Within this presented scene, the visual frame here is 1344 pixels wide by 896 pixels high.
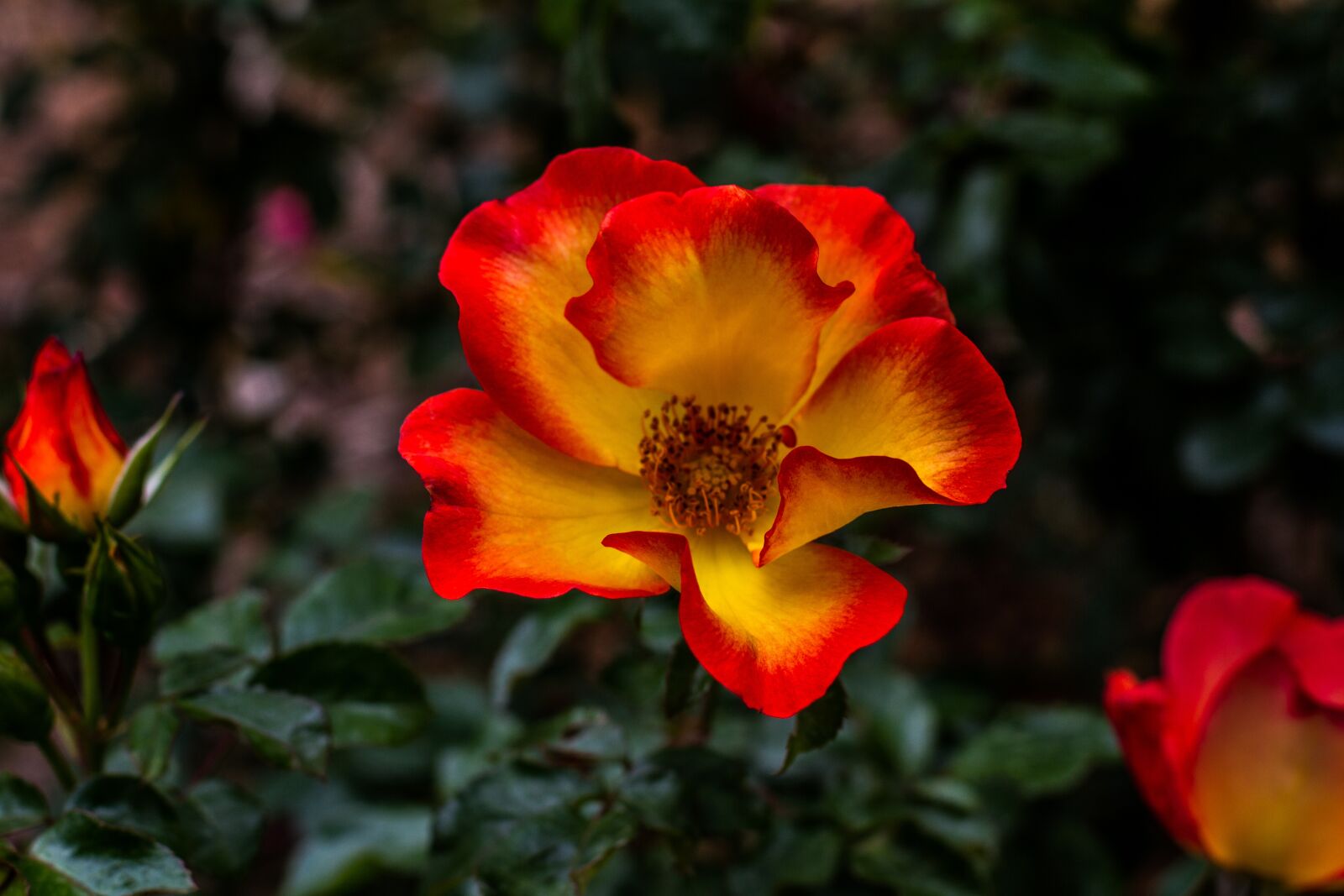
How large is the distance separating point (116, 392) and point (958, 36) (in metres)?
1.20

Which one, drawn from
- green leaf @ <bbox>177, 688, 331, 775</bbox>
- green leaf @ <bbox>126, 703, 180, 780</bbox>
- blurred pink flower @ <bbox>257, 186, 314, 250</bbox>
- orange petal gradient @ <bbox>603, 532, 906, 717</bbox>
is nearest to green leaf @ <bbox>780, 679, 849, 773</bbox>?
orange petal gradient @ <bbox>603, 532, 906, 717</bbox>

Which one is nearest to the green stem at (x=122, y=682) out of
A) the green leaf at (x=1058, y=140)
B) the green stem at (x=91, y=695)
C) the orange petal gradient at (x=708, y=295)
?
the green stem at (x=91, y=695)

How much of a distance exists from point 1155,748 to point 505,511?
1.52ft

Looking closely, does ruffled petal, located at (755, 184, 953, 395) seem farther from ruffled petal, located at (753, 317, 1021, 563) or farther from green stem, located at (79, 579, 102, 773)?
green stem, located at (79, 579, 102, 773)

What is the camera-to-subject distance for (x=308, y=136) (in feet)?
6.07

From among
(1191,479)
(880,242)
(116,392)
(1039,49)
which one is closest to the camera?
(880,242)

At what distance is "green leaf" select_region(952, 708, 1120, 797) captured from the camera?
97cm

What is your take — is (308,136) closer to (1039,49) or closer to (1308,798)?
(1039,49)

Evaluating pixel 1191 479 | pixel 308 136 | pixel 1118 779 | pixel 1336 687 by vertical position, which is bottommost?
pixel 1118 779

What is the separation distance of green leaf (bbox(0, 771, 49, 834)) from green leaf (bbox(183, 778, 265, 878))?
0.09 m

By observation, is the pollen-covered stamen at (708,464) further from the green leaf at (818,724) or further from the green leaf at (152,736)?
the green leaf at (152,736)

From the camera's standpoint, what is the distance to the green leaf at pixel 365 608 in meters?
0.85

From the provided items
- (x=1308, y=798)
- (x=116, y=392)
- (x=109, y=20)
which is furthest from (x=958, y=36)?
(x=109, y=20)

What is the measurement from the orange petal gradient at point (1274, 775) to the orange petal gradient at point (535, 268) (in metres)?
0.50
